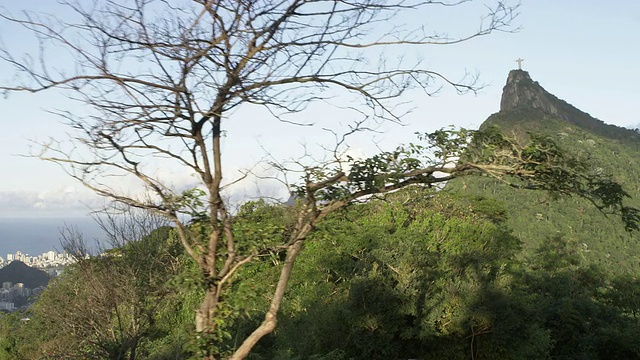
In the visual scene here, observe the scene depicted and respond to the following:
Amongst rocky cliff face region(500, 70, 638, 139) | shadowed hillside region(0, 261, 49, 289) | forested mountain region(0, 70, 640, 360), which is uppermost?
rocky cliff face region(500, 70, 638, 139)

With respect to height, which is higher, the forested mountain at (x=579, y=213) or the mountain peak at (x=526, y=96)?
the mountain peak at (x=526, y=96)

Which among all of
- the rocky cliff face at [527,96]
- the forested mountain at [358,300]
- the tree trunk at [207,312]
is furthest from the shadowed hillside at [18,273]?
the rocky cliff face at [527,96]

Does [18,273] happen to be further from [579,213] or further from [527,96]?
[527,96]

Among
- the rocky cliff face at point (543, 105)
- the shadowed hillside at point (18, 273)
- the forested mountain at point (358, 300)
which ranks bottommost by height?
the forested mountain at point (358, 300)

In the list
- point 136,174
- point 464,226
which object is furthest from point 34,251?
point 136,174

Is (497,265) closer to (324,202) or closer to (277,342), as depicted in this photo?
(277,342)

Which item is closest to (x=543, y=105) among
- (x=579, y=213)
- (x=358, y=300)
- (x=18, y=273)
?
(x=579, y=213)

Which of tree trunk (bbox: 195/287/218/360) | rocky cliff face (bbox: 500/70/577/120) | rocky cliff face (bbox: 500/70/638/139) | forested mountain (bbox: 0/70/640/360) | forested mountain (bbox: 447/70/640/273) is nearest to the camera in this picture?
tree trunk (bbox: 195/287/218/360)

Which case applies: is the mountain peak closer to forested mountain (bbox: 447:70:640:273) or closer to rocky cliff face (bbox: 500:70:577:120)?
rocky cliff face (bbox: 500:70:577:120)

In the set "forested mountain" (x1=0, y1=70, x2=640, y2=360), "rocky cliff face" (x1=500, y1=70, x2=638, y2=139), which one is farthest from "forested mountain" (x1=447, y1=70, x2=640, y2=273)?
Result: "forested mountain" (x1=0, y1=70, x2=640, y2=360)

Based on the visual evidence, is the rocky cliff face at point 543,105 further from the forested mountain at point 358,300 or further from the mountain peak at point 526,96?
the forested mountain at point 358,300

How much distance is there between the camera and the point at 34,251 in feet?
396

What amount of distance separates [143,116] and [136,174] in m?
0.44

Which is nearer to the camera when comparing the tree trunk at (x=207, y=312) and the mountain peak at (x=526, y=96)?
the tree trunk at (x=207, y=312)
